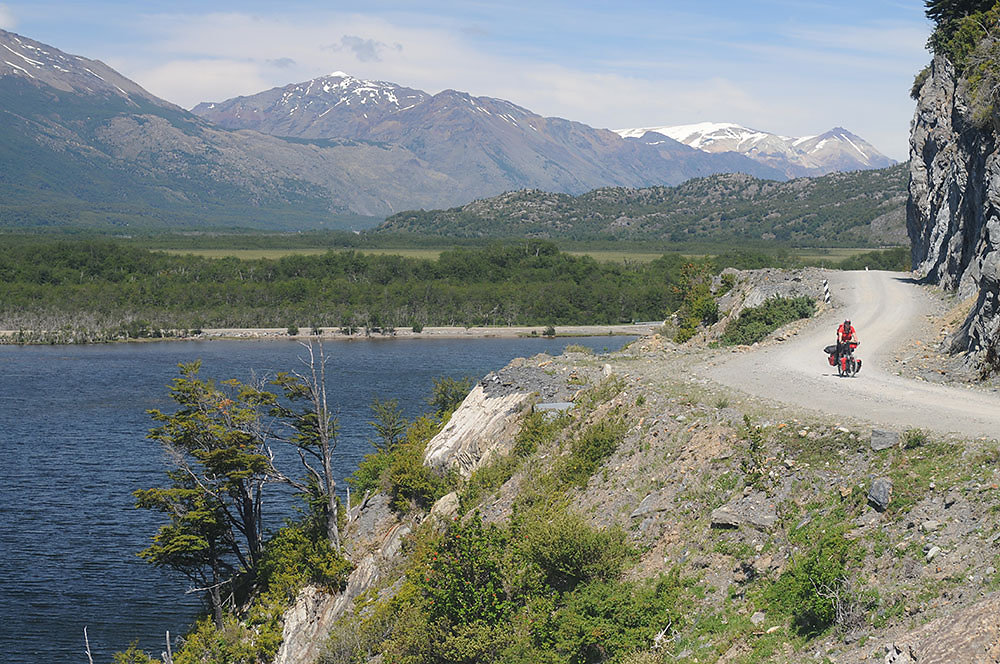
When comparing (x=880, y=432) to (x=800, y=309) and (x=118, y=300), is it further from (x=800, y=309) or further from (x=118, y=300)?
(x=118, y=300)

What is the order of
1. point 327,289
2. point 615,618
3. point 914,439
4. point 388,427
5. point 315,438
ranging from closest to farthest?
point 615,618, point 914,439, point 315,438, point 388,427, point 327,289

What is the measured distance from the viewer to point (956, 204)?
137ft

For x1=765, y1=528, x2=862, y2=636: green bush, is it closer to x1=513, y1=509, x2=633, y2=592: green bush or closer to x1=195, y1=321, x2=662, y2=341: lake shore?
x1=513, y1=509, x2=633, y2=592: green bush

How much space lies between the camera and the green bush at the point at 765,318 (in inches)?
1340

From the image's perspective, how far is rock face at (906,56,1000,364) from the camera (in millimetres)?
22984

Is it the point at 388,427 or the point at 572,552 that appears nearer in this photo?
the point at 572,552

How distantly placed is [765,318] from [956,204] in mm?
12945

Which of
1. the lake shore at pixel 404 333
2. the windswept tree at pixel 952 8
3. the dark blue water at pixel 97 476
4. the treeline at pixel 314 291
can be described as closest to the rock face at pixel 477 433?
the dark blue water at pixel 97 476

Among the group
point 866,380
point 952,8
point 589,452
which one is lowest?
point 589,452

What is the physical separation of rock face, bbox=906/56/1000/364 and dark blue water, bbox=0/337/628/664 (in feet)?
96.2

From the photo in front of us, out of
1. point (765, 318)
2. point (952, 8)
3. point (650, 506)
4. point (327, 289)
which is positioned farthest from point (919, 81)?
point (327, 289)

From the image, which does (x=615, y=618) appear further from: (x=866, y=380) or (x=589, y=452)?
(x=866, y=380)

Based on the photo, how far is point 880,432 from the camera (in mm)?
16703

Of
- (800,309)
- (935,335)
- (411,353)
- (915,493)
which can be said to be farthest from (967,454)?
(411,353)
